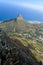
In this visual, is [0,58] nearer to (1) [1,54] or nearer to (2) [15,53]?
(1) [1,54]

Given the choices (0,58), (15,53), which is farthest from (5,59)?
(15,53)

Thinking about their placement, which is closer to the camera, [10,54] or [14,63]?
[14,63]

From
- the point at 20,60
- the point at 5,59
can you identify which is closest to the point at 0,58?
the point at 5,59

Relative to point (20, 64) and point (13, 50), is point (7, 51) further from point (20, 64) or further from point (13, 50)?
point (20, 64)

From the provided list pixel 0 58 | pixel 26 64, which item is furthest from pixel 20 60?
pixel 0 58

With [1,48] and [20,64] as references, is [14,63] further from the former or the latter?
[1,48]

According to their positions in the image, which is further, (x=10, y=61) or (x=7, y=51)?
(x=7, y=51)

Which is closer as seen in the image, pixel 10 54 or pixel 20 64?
pixel 20 64

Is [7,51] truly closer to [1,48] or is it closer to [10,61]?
[1,48]
